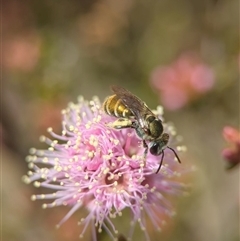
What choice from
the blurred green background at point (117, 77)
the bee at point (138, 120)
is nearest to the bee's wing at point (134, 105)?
the bee at point (138, 120)

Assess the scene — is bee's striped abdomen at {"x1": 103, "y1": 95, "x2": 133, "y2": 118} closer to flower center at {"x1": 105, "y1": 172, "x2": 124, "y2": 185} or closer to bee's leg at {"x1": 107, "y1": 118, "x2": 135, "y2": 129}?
bee's leg at {"x1": 107, "y1": 118, "x2": 135, "y2": 129}

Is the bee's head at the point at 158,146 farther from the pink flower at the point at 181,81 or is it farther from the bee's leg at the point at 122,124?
the pink flower at the point at 181,81

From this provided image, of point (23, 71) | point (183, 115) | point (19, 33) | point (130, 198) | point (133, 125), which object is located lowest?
point (130, 198)

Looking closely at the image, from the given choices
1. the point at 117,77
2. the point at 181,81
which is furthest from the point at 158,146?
the point at 117,77

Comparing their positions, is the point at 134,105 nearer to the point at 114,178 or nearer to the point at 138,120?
the point at 138,120

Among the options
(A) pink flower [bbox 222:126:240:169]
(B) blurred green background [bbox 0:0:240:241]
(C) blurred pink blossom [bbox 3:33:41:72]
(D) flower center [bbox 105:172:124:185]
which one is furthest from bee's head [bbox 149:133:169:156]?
(C) blurred pink blossom [bbox 3:33:41:72]

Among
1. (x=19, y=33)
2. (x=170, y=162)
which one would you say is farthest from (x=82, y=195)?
(x=19, y=33)

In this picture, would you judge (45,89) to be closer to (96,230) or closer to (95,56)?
(95,56)

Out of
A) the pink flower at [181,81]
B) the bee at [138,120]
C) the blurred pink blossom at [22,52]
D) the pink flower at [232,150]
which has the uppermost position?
the blurred pink blossom at [22,52]
